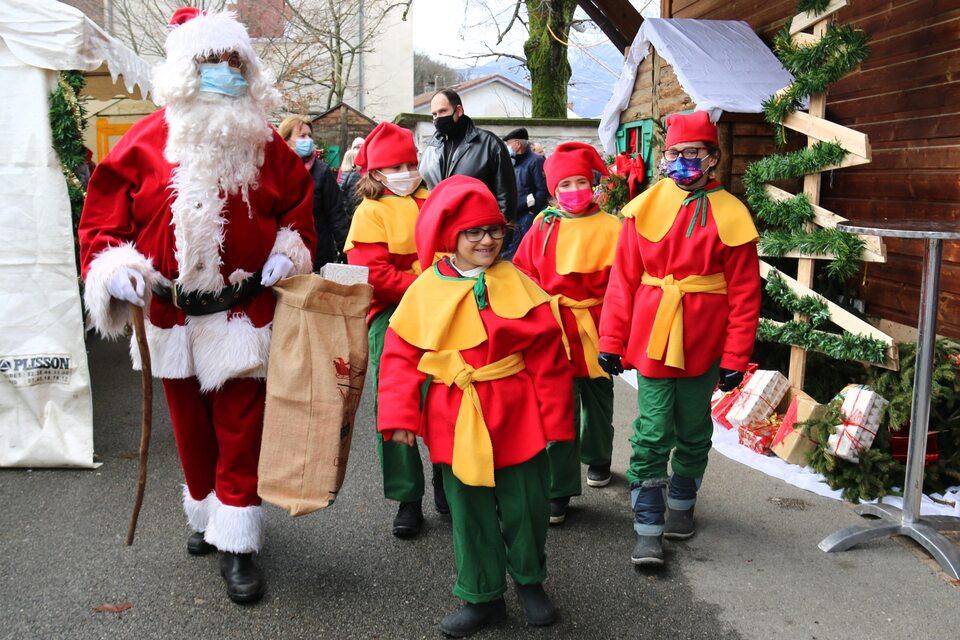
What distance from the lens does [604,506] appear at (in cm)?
455

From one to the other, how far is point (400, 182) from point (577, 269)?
98cm

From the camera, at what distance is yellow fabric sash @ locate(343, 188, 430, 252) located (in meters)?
4.18

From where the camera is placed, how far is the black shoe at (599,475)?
4809mm

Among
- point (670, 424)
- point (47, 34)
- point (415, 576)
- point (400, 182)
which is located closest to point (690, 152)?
point (670, 424)

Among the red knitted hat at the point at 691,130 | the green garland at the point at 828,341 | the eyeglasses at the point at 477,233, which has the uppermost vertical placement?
the red knitted hat at the point at 691,130

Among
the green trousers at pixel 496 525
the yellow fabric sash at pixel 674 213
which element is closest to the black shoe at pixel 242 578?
the green trousers at pixel 496 525

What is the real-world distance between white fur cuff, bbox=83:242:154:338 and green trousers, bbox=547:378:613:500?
6.48ft

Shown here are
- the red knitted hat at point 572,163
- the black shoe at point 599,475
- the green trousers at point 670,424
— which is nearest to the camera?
the green trousers at point 670,424

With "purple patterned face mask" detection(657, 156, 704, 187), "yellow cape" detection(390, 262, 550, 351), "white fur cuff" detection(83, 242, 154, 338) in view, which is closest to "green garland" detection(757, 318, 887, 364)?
"purple patterned face mask" detection(657, 156, 704, 187)

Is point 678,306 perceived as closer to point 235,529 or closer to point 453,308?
point 453,308

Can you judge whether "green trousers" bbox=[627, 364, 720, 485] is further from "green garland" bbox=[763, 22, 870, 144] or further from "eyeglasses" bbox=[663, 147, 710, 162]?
"green garland" bbox=[763, 22, 870, 144]

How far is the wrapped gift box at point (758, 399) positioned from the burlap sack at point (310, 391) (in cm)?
312

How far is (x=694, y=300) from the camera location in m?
3.91

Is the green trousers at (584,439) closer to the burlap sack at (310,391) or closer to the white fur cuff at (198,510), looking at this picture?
the burlap sack at (310,391)
